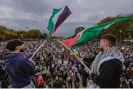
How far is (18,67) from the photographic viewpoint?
15.5 feet

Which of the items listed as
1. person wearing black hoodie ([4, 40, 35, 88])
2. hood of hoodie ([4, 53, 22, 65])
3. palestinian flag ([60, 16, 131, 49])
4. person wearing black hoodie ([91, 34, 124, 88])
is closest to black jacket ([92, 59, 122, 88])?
person wearing black hoodie ([91, 34, 124, 88])

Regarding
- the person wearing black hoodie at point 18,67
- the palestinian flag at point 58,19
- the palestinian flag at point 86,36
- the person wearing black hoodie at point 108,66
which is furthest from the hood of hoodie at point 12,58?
the palestinian flag at point 58,19

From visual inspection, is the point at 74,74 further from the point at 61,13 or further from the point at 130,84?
the point at 61,13

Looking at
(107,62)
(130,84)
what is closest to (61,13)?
(130,84)

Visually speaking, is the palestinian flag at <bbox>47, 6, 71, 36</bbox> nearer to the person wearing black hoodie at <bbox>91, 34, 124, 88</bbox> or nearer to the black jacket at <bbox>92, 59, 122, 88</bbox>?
the person wearing black hoodie at <bbox>91, 34, 124, 88</bbox>

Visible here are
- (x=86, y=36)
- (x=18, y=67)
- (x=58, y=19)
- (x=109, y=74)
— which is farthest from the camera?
(x=58, y=19)

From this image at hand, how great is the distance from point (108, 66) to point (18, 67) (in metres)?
1.26

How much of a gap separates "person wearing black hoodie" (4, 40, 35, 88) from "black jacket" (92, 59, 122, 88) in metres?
1.01

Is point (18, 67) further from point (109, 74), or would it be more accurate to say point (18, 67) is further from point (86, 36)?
point (86, 36)

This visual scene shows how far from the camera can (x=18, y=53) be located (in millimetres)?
4820

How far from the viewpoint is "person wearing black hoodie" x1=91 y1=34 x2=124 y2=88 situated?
165 inches

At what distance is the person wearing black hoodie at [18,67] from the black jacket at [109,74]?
101cm

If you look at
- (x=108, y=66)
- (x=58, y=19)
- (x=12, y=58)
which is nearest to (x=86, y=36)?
(x=58, y=19)

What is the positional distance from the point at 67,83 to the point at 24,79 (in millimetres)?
9044
